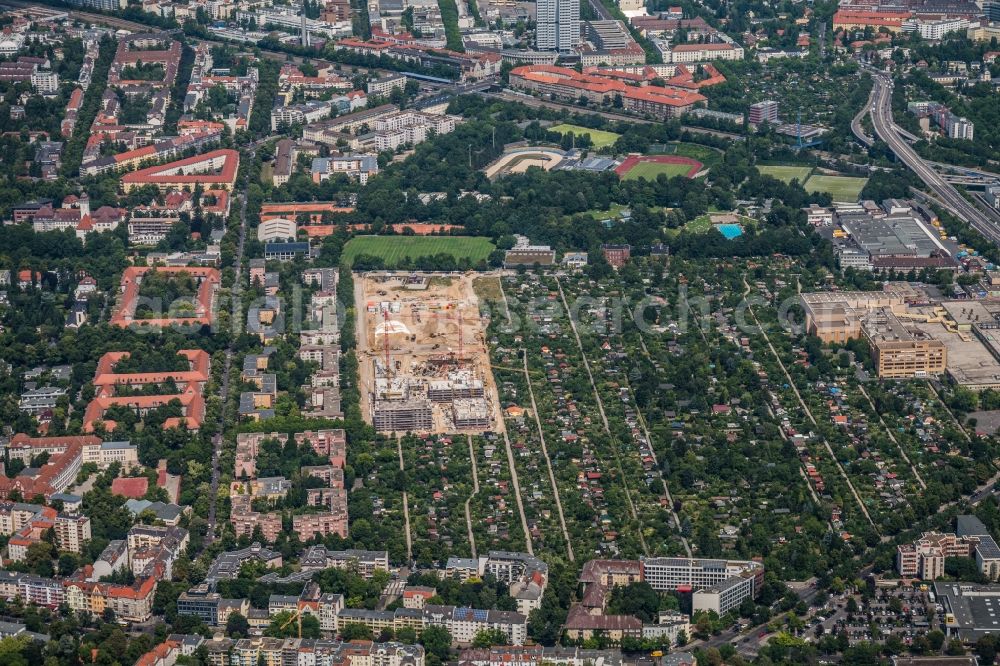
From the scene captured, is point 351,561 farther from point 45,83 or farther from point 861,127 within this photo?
point 45,83

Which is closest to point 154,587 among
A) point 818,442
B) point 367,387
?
point 367,387

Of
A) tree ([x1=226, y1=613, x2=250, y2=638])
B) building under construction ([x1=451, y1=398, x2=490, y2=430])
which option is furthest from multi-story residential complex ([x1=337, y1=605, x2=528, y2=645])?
building under construction ([x1=451, y1=398, x2=490, y2=430])

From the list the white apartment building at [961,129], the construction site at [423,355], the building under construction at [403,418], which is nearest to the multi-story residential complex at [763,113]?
the white apartment building at [961,129]

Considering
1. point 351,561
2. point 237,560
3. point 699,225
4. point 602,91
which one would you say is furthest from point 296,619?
point 602,91

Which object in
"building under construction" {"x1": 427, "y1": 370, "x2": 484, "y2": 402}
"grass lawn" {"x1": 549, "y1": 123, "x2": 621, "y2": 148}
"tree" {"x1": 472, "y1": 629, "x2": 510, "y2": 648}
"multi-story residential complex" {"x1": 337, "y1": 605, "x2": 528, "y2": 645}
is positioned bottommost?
"grass lawn" {"x1": 549, "y1": 123, "x2": 621, "y2": 148}

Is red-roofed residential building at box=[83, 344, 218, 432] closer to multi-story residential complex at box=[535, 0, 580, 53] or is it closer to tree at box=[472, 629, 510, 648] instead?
tree at box=[472, 629, 510, 648]

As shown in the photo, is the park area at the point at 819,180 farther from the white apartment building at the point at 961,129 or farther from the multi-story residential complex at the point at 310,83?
the multi-story residential complex at the point at 310,83
